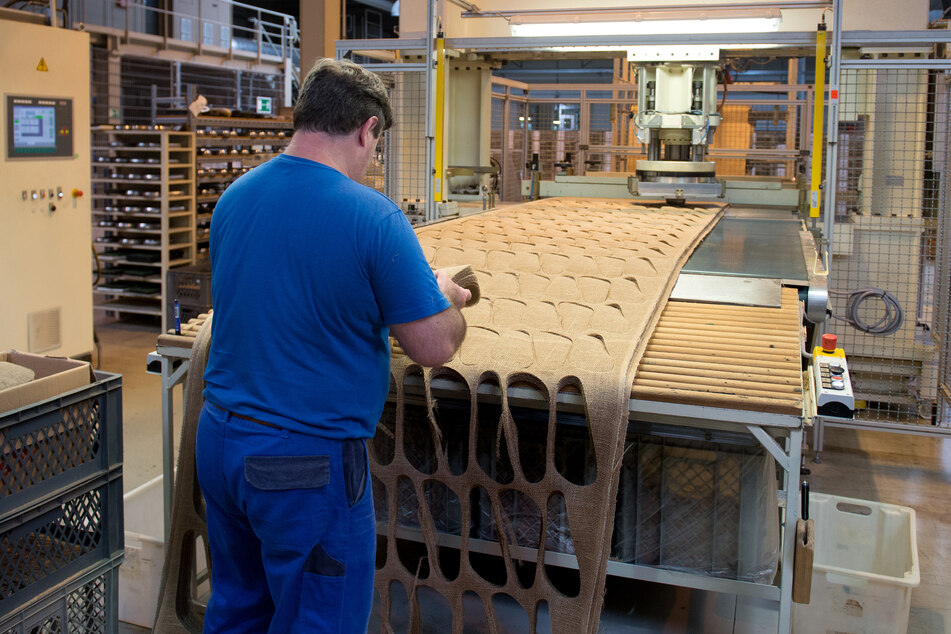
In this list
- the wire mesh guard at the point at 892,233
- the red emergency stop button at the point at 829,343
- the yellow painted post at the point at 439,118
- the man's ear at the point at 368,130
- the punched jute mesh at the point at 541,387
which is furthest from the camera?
the wire mesh guard at the point at 892,233

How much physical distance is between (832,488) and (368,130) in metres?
3.58

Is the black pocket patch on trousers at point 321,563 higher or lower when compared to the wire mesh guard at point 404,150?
lower

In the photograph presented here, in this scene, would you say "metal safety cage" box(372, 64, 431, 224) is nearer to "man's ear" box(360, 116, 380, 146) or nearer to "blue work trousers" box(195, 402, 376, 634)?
"man's ear" box(360, 116, 380, 146)

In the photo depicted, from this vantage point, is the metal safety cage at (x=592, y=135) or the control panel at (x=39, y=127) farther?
the metal safety cage at (x=592, y=135)

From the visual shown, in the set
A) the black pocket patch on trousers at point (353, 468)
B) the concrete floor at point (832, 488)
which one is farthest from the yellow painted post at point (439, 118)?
the black pocket patch on trousers at point (353, 468)

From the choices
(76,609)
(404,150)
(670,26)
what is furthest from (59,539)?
(404,150)

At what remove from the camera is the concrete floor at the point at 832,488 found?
108 inches

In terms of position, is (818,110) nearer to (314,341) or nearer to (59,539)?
(314,341)

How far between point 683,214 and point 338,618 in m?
3.20

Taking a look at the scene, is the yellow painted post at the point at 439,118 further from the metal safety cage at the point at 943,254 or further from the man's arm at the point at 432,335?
the man's arm at the point at 432,335

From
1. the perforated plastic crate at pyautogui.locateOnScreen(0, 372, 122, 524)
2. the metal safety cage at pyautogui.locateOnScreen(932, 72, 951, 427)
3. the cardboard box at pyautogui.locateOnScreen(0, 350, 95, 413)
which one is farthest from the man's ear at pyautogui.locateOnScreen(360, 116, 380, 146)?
the metal safety cage at pyautogui.locateOnScreen(932, 72, 951, 427)

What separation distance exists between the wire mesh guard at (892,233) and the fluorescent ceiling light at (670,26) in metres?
0.85

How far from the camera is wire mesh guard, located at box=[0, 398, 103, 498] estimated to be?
1.97 meters

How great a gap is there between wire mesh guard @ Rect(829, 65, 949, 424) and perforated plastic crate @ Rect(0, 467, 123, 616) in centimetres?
408
